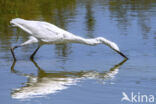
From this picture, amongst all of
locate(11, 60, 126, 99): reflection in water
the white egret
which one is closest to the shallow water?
locate(11, 60, 126, 99): reflection in water

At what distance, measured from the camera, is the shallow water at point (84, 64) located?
28.6 feet

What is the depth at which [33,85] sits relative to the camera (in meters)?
9.41

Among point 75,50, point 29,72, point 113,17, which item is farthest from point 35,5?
point 29,72

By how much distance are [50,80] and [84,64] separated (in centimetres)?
127

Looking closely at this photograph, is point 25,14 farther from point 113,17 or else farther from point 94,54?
point 94,54

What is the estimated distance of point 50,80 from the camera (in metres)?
9.81

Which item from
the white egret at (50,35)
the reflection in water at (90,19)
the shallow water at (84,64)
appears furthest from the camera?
the reflection in water at (90,19)

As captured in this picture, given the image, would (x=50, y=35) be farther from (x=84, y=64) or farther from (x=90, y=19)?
(x=90, y=19)

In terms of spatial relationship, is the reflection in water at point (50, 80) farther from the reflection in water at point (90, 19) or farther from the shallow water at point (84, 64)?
the reflection in water at point (90, 19)

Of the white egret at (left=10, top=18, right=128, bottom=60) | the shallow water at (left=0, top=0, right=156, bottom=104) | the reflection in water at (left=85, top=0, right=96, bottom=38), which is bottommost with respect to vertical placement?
the reflection in water at (left=85, top=0, right=96, bottom=38)

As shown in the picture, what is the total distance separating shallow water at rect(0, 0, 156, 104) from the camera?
343 inches

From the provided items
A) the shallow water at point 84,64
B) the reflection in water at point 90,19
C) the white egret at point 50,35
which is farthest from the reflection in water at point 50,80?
the reflection in water at point 90,19

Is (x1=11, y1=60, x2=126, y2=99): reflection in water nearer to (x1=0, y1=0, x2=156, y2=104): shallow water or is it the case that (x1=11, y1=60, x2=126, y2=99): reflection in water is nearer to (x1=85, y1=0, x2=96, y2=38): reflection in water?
(x1=0, y1=0, x2=156, y2=104): shallow water

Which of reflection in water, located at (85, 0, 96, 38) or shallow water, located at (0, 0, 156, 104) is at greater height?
shallow water, located at (0, 0, 156, 104)
